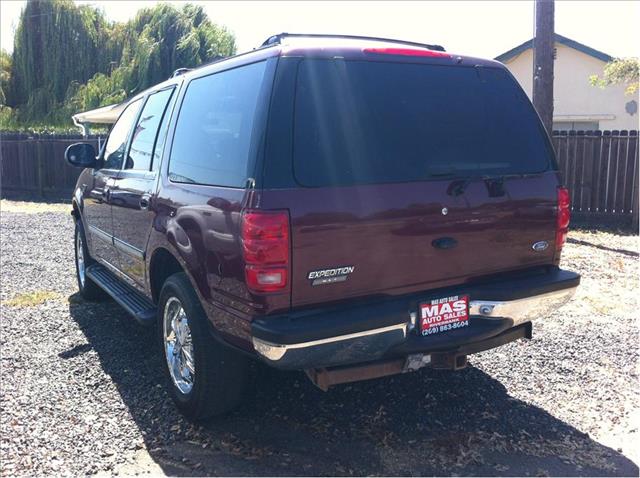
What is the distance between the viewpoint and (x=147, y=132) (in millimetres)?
4754

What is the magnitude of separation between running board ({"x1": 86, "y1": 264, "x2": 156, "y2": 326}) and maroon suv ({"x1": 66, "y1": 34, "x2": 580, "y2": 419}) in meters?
0.29

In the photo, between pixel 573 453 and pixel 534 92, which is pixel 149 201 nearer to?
pixel 573 453

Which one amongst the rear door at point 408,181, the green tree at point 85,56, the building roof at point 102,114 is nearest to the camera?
the rear door at point 408,181

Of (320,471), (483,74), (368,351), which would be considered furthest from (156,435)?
(483,74)

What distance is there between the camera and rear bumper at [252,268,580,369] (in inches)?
117

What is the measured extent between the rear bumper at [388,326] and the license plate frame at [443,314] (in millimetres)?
27

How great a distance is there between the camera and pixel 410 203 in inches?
128

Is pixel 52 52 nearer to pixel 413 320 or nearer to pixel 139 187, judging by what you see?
pixel 139 187

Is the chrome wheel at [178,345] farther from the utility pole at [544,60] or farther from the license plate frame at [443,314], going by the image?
the utility pole at [544,60]

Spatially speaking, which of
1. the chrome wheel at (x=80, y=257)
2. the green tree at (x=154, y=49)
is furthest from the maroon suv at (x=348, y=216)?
the green tree at (x=154, y=49)

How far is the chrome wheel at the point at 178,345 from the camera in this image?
12.6 ft

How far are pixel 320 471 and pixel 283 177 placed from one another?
1.55m

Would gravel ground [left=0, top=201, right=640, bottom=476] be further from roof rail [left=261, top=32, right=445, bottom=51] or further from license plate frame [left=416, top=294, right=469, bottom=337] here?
roof rail [left=261, top=32, right=445, bottom=51]

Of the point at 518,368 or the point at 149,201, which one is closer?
the point at 149,201
